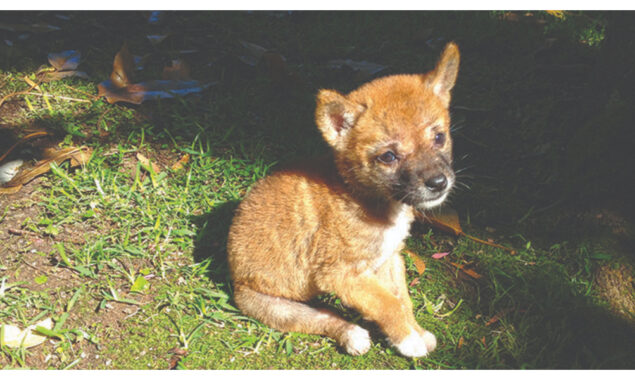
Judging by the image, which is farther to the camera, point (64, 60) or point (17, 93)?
point (64, 60)

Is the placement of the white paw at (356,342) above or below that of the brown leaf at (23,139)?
below

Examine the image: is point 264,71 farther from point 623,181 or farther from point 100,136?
point 623,181

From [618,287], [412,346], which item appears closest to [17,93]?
[412,346]

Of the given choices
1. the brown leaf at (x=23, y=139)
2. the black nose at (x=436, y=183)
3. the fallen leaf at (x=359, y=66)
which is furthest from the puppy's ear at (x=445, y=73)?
the brown leaf at (x=23, y=139)

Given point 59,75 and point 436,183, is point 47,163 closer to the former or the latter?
point 59,75

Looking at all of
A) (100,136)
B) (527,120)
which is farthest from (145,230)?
(527,120)

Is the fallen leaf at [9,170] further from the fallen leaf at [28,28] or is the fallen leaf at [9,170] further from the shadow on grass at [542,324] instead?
the shadow on grass at [542,324]
